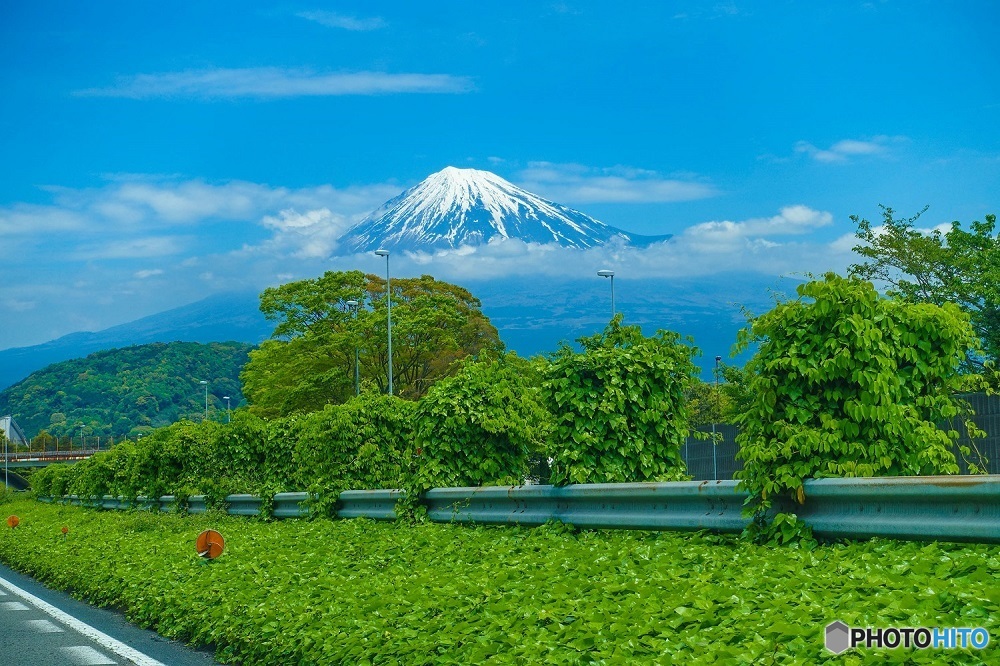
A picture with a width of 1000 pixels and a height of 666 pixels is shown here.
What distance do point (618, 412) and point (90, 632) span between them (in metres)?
5.43

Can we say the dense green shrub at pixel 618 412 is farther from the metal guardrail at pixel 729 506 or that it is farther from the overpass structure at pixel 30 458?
the overpass structure at pixel 30 458

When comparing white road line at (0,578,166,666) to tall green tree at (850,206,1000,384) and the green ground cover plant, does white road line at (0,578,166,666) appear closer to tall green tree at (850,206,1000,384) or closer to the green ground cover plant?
the green ground cover plant

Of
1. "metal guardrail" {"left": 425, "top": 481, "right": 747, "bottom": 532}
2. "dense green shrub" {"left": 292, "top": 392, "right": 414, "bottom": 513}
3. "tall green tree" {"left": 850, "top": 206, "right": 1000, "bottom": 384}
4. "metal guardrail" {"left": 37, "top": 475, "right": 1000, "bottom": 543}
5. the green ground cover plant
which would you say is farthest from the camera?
"tall green tree" {"left": 850, "top": 206, "right": 1000, "bottom": 384}

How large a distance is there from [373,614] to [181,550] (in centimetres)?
704

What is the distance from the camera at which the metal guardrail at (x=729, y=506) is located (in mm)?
6707

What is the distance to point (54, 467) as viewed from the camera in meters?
44.9

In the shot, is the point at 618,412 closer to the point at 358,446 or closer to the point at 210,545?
the point at 210,545

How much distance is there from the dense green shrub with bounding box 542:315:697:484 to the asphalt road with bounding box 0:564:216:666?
3.94 m

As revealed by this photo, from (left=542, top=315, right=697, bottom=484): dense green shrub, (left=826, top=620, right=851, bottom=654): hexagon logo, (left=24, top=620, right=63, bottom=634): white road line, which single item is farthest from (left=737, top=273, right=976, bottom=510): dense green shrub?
(left=24, top=620, right=63, bottom=634): white road line

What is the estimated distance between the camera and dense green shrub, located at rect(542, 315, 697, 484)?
36.3ft

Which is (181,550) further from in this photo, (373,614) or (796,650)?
(796,650)

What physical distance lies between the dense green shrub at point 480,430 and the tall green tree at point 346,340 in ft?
179

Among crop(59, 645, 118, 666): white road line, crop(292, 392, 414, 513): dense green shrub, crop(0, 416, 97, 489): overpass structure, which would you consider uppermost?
crop(292, 392, 414, 513): dense green shrub

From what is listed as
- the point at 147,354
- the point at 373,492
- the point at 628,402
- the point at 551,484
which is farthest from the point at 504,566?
the point at 147,354
